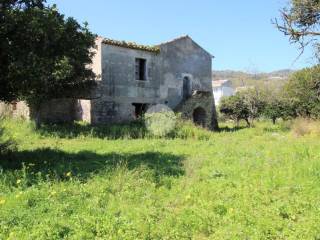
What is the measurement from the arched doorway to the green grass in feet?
61.3

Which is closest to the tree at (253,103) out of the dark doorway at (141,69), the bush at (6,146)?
the dark doorway at (141,69)

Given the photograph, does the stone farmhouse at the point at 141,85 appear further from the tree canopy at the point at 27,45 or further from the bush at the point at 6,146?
the tree canopy at the point at 27,45

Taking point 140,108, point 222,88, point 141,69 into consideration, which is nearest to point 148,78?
point 141,69

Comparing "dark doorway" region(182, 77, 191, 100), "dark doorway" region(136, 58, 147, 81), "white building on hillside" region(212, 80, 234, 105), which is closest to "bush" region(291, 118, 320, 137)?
"dark doorway" region(182, 77, 191, 100)

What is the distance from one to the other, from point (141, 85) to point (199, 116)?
594 centimetres

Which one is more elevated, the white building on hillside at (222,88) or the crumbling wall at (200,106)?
the white building on hillside at (222,88)

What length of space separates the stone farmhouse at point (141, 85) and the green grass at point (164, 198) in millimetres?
13076

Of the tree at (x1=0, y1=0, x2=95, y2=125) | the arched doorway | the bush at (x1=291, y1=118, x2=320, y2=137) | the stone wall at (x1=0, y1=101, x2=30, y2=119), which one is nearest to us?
the tree at (x1=0, y1=0, x2=95, y2=125)

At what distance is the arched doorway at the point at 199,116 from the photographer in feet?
102

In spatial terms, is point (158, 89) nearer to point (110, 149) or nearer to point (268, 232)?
point (110, 149)

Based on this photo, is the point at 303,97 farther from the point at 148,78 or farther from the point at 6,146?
the point at 6,146

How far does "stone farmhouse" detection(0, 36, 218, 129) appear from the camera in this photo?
25172mm

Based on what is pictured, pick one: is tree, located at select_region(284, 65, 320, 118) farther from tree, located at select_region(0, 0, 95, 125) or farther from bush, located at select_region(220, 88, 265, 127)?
tree, located at select_region(0, 0, 95, 125)

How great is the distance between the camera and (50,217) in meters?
6.50
